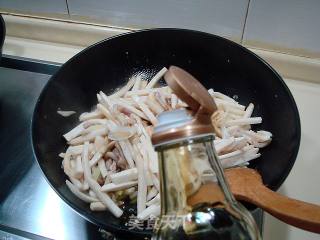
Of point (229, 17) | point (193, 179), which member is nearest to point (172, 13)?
point (229, 17)

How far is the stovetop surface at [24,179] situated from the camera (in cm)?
64

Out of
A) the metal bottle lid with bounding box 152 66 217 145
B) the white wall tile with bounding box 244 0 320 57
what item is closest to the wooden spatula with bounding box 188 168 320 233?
the metal bottle lid with bounding box 152 66 217 145

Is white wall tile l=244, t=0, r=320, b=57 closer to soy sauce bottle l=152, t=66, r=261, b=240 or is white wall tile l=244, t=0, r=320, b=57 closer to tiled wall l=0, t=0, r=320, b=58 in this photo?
tiled wall l=0, t=0, r=320, b=58

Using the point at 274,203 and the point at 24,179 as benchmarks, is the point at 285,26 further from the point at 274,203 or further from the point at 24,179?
the point at 24,179

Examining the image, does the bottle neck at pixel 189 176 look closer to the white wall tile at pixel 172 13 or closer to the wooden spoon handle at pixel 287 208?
the wooden spoon handle at pixel 287 208

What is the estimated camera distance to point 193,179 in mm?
367

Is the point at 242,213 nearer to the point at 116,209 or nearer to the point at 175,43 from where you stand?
the point at 116,209

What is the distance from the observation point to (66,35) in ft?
3.39

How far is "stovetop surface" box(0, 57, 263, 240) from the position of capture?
64cm

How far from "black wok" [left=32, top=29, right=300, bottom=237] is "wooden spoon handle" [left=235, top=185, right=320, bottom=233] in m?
0.10

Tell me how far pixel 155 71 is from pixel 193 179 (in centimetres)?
54

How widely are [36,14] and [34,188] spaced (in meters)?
0.56

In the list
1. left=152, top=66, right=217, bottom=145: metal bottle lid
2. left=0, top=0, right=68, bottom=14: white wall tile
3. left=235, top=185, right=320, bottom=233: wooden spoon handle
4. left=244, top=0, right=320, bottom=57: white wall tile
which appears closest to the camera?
left=152, top=66, right=217, bottom=145: metal bottle lid

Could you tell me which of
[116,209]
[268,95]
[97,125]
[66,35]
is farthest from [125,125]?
[66,35]
